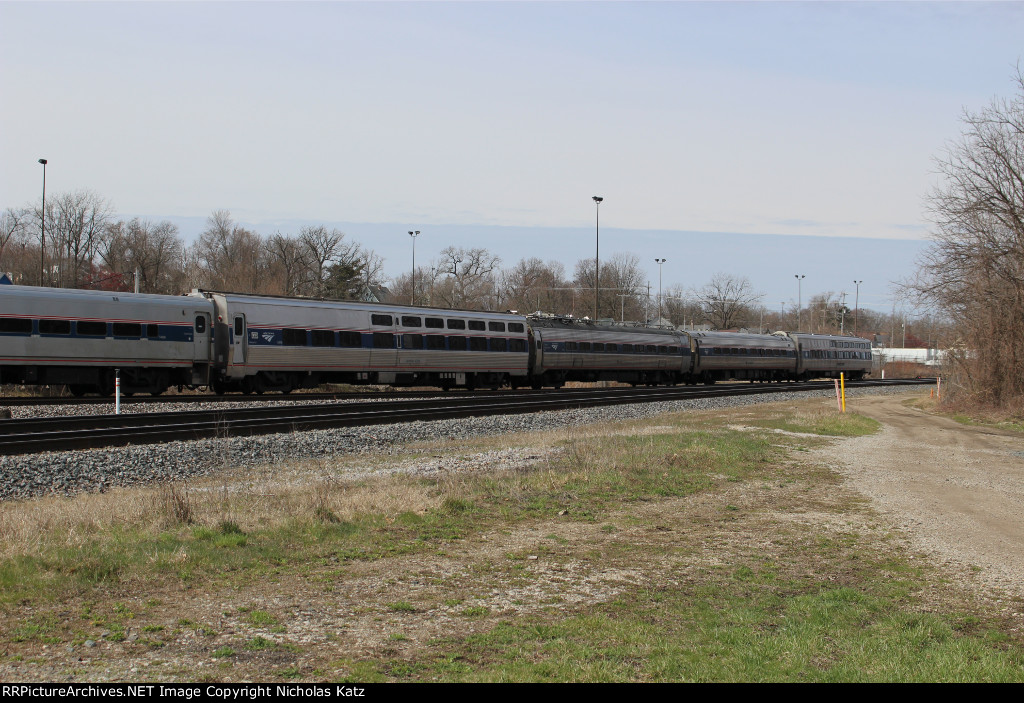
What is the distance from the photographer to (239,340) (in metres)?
28.7

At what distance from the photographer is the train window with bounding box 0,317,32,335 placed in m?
24.6

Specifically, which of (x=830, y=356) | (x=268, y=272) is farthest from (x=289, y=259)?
(x=830, y=356)

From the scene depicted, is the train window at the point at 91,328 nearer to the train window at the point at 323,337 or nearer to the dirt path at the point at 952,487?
the train window at the point at 323,337

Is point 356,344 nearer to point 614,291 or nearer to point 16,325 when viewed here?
point 16,325

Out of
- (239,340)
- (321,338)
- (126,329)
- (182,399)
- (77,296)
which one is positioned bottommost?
(182,399)

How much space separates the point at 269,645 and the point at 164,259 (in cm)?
9316

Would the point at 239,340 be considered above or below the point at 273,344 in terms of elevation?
above

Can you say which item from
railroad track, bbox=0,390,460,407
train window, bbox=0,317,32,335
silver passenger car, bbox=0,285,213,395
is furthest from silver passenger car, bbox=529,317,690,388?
train window, bbox=0,317,32,335

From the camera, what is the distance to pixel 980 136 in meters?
30.9

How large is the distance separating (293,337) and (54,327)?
25.2ft

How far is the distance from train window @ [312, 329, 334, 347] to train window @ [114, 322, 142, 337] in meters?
6.07

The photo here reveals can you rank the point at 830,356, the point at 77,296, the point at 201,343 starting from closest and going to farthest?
1. the point at 77,296
2. the point at 201,343
3. the point at 830,356

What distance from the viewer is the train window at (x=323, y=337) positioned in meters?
30.8

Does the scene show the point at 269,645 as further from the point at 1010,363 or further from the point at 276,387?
the point at 1010,363
